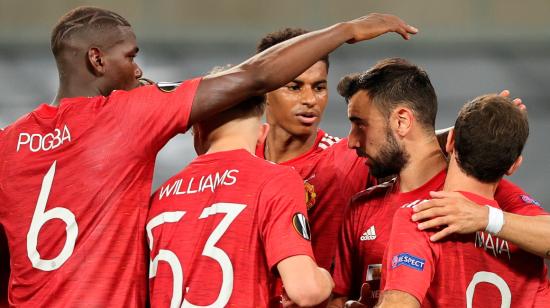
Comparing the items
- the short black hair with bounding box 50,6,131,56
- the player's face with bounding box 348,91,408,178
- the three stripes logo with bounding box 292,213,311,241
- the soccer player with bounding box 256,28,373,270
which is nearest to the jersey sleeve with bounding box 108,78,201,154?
the short black hair with bounding box 50,6,131,56

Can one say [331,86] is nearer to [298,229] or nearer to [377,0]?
[377,0]

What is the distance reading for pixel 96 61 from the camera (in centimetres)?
348

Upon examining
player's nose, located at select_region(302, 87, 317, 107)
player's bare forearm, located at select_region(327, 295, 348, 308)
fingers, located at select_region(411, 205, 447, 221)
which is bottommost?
player's bare forearm, located at select_region(327, 295, 348, 308)

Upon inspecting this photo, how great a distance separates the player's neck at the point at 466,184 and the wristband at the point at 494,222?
0.33ft

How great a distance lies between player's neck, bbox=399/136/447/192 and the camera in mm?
3619

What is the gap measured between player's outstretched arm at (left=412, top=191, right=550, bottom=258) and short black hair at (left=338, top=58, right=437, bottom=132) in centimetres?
75

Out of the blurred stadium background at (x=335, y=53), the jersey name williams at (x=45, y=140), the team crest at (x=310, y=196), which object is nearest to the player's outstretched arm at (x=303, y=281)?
the jersey name williams at (x=45, y=140)

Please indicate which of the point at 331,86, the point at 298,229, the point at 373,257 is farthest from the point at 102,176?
the point at 331,86

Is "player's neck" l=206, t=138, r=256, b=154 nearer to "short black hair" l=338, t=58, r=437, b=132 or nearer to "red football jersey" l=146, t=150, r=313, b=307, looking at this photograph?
"red football jersey" l=146, t=150, r=313, b=307

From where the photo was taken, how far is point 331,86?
9.51 m

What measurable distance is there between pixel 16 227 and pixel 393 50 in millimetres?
6939

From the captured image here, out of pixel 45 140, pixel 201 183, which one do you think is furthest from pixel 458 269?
pixel 45 140

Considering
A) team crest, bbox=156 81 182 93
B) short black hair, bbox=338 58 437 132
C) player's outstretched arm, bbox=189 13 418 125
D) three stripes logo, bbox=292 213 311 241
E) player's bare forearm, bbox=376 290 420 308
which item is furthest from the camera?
short black hair, bbox=338 58 437 132

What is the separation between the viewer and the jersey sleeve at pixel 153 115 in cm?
325
